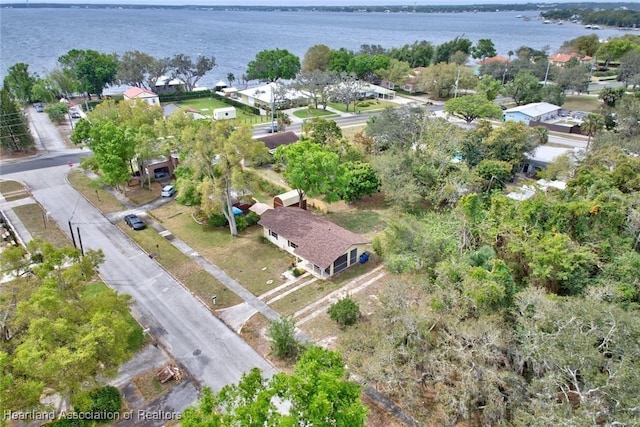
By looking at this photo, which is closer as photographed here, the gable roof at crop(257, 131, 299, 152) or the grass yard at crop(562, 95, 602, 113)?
the gable roof at crop(257, 131, 299, 152)

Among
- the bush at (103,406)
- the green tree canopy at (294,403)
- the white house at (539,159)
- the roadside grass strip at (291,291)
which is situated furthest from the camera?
the white house at (539,159)

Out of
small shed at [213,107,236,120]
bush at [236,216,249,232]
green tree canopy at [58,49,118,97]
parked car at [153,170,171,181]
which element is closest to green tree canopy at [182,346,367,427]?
bush at [236,216,249,232]

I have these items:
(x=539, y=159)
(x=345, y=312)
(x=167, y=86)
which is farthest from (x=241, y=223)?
(x=167, y=86)

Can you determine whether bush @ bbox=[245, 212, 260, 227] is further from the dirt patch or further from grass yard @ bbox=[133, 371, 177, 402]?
the dirt patch

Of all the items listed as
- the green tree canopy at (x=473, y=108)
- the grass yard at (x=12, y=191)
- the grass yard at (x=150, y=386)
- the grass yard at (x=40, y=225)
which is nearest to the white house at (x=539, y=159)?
the green tree canopy at (x=473, y=108)

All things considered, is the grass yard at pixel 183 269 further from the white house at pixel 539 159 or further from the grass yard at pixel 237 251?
the white house at pixel 539 159

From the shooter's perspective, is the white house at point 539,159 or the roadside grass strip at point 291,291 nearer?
the roadside grass strip at point 291,291

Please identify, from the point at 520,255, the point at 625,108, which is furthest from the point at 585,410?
the point at 625,108

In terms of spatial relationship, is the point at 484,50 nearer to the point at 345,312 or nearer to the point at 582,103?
the point at 582,103
